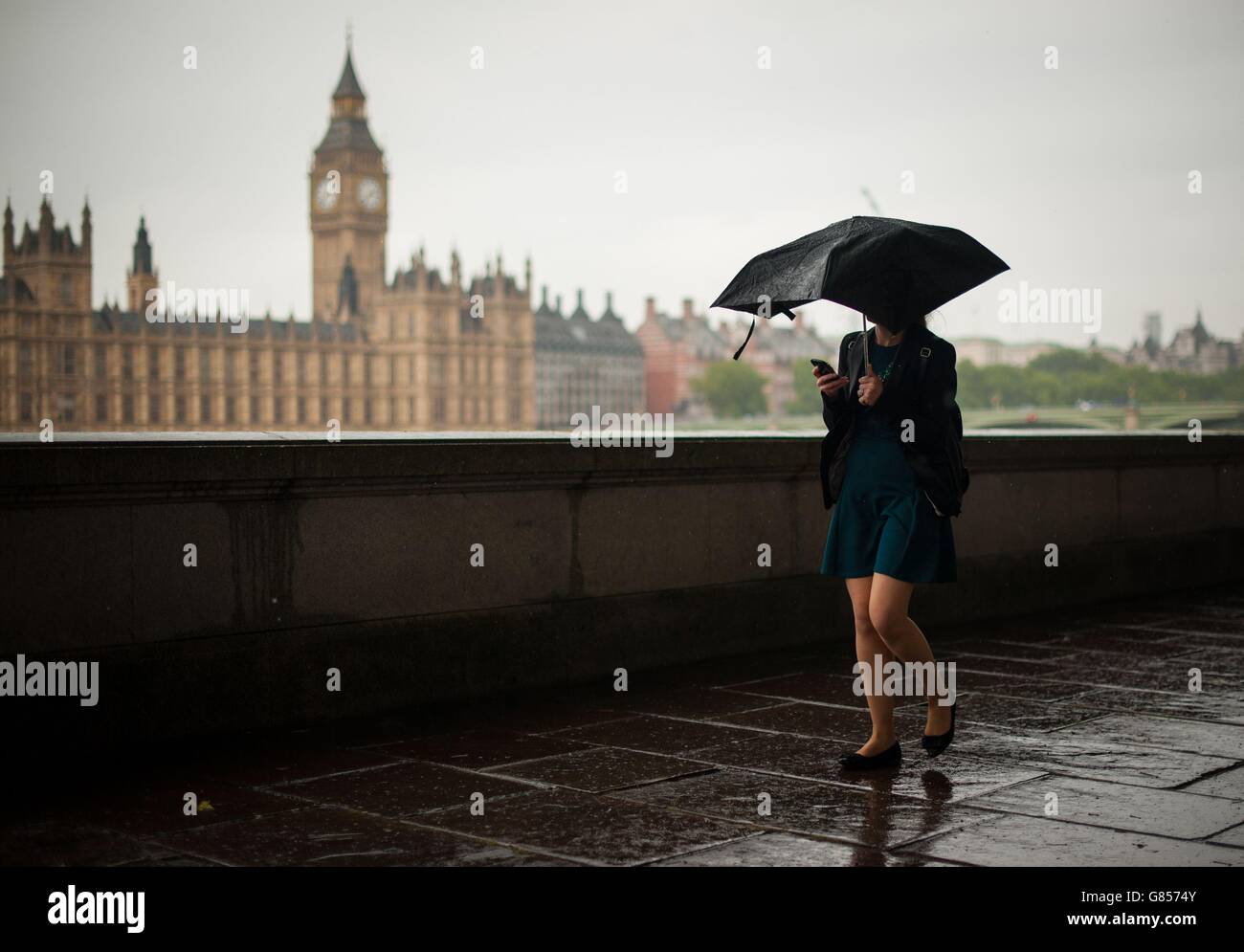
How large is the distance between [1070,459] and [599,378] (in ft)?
576

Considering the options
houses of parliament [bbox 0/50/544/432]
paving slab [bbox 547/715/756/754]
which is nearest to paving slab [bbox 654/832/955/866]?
paving slab [bbox 547/715/756/754]

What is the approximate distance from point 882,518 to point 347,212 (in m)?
176

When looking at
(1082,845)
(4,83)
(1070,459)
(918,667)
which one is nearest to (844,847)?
(1082,845)

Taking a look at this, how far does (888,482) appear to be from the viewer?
461 centimetres

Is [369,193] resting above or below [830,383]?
above

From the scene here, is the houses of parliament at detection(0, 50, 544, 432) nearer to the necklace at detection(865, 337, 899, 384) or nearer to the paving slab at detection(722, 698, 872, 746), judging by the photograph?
the paving slab at detection(722, 698, 872, 746)

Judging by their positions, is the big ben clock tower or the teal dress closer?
the teal dress

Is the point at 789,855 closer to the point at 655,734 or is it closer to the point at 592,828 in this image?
the point at 592,828

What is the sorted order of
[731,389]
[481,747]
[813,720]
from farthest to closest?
[731,389] → [813,720] → [481,747]

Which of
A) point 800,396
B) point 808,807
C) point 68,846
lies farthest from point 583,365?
point 68,846

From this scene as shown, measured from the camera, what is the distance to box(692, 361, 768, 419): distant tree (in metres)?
186

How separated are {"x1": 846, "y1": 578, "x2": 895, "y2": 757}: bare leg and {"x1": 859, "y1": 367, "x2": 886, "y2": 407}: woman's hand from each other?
58cm

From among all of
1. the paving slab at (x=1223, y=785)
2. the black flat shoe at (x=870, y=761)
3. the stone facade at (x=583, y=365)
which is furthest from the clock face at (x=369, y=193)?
the paving slab at (x=1223, y=785)

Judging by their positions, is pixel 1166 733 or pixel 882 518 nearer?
pixel 882 518
